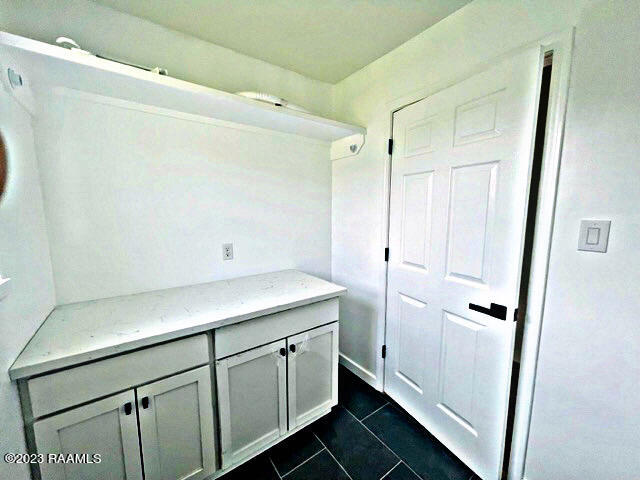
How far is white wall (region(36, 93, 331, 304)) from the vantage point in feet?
3.92

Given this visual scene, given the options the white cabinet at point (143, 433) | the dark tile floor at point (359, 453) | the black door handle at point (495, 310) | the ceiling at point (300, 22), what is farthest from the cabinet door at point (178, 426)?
the ceiling at point (300, 22)

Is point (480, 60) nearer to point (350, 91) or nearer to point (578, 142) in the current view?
point (578, 142)

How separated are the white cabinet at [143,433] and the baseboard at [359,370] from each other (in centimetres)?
114

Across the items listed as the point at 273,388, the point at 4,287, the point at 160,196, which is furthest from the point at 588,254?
the point at 160,196

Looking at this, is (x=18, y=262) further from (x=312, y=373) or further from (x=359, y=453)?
(x=359, y=453)

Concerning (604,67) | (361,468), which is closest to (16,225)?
(361,468)

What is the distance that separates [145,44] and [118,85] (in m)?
0.40

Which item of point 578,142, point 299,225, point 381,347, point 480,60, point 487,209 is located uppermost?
point 480,60

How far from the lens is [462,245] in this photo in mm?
1266

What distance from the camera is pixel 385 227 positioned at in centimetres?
167

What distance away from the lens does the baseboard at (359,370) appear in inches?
73.4

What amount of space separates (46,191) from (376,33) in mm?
1847

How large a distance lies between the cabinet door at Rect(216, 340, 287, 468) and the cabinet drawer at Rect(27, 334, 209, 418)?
0.15 m

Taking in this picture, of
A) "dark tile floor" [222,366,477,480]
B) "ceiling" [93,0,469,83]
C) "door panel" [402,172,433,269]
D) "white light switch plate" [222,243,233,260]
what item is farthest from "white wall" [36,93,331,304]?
"dark tile floor" [222,366,477,480]
